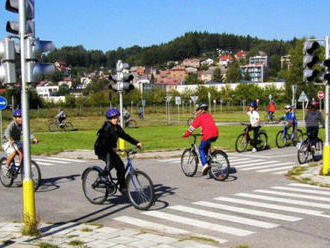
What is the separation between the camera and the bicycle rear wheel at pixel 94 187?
344 inches

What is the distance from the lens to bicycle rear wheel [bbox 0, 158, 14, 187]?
35.7ft

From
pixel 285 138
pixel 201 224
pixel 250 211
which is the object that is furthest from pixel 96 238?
pixel 285 138

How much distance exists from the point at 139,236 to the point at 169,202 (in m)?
2.66

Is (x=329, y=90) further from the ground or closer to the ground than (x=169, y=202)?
further from the ground

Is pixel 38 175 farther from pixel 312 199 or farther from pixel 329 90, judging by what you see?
pixel 329 90

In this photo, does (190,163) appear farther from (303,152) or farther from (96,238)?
(96,238)

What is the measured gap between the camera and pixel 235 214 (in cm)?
760

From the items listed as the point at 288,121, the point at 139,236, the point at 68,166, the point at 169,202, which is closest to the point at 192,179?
the point at 169,202

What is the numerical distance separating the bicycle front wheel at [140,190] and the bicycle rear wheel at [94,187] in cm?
66

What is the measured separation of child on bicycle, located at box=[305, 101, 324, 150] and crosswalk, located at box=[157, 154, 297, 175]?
0.87m

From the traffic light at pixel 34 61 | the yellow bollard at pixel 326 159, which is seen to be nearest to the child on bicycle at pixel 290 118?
the yellow bollard at pixel 326 159

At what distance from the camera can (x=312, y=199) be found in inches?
345

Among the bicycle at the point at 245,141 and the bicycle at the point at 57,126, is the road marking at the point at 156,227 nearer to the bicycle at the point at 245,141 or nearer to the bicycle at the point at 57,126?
the bicycle at the point at 245,141

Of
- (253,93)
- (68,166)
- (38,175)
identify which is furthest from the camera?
(253,93)
